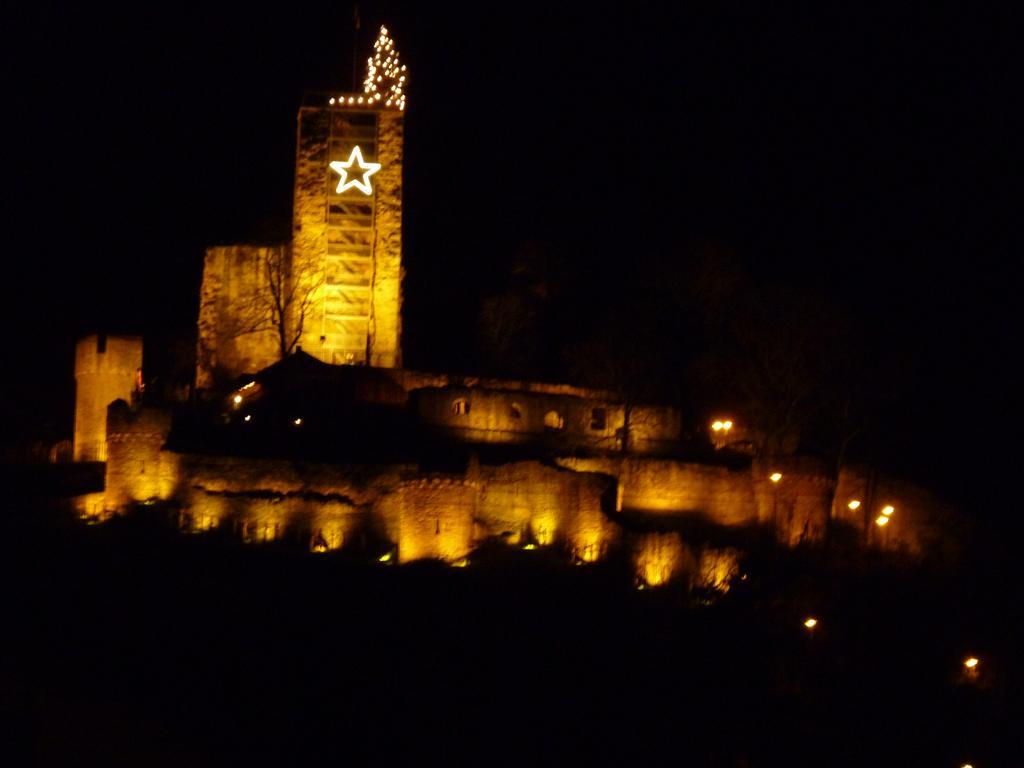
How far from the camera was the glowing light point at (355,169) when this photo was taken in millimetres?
42562

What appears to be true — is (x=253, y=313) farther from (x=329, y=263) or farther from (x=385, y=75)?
(x=385, y=75)

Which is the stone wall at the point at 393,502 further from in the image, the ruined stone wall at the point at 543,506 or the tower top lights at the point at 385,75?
the tower top lights at the point at 385,75

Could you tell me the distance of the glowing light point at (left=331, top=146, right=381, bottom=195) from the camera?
140 ft

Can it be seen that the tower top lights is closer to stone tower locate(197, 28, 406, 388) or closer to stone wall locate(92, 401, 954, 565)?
stone tower locate(197, 28, 406, 388)

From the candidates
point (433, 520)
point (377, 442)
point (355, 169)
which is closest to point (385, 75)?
point (355, 169)

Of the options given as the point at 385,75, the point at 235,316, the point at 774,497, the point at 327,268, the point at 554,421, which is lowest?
the point at 774,497

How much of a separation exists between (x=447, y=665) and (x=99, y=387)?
1637cm

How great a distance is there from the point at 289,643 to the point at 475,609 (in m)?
4.04

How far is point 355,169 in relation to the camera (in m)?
42.7

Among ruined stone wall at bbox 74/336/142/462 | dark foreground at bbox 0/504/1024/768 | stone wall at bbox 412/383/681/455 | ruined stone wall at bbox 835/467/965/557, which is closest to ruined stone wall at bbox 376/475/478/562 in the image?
dark foreground at bbox 0/504/1024/768

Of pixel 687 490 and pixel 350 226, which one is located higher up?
pixel 350 226

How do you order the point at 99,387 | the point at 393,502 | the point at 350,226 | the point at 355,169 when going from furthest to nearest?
the point at 355,169 < the point at 350,226 < the point at 99,387 < the point at 393,502

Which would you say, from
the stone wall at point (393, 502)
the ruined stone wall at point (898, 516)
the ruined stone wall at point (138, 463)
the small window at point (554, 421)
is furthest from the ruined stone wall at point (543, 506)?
the ruined stone wall at point (898, 516)

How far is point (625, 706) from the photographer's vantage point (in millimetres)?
27078
